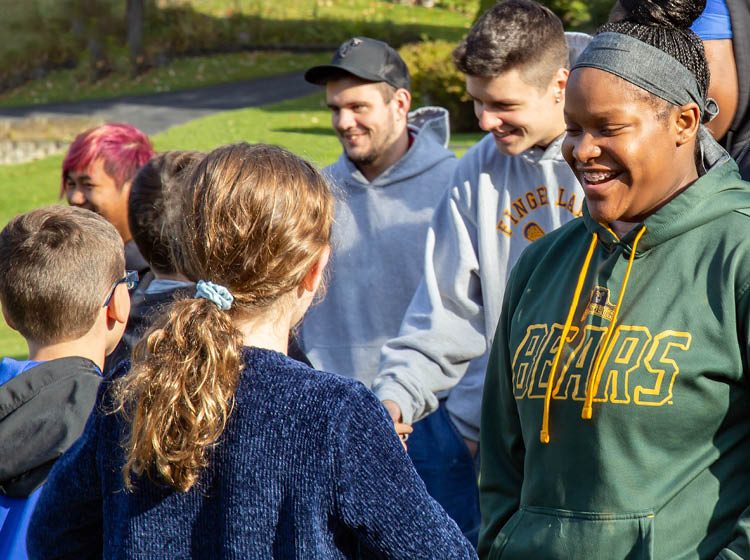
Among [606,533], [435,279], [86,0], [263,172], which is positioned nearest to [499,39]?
[435,279]

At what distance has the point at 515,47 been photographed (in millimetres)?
3613

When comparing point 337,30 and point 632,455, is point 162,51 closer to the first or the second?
point 337,30

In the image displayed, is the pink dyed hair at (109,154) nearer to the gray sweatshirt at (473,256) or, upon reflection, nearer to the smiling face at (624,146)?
the gray sweatshirt at (473,256)

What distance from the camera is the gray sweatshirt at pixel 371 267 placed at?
14.9 feet

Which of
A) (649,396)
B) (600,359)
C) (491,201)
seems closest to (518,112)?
(491,201)

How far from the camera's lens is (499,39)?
3.63 metres

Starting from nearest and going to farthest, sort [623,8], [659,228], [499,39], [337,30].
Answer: [659,228] → [623,8] → [499,39] → [337,30]

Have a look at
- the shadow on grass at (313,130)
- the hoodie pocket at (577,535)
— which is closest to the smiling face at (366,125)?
the hoodie pocket at (577,535)

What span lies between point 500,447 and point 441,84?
17.4m

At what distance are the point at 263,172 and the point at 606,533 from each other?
44.0 inches

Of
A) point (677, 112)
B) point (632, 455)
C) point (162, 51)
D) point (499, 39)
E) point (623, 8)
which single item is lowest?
point (162, 51)

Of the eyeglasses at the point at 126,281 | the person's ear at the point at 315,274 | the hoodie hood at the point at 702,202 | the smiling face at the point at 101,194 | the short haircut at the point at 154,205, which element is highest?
the hoodie hood at the point at 702,202

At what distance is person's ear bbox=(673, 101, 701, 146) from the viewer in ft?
7.52

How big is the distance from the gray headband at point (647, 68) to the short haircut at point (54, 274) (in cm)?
171
